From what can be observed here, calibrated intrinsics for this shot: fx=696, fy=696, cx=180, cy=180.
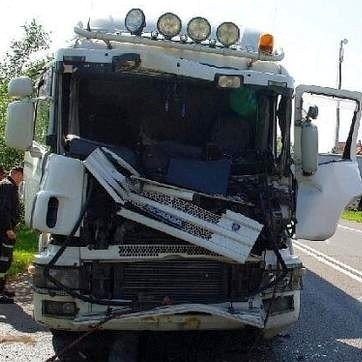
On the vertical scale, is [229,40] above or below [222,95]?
above

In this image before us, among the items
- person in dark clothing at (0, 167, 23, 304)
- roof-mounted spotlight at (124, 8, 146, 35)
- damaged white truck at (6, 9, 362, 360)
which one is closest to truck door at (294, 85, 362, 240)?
damaged white truck at (6, 9, 362, 360)

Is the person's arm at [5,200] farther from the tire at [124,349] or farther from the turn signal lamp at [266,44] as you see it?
the turn signal lamp at [266,44]

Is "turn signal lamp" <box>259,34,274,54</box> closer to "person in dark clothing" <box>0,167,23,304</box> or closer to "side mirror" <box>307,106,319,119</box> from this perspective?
"side mirror" <box>307,106,319,119</box>

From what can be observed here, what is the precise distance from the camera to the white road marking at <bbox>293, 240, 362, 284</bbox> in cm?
1143

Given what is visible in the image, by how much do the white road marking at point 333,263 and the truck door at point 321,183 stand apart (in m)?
4.89

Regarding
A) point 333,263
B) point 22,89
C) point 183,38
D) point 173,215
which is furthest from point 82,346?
point 333,263

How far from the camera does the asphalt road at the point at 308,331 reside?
6.34 meters

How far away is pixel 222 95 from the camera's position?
6.09 m

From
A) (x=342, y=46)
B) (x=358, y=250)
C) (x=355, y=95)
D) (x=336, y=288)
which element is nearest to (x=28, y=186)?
(x=355, y=95)

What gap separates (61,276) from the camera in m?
5.14

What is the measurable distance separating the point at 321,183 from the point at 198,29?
5.78 feet

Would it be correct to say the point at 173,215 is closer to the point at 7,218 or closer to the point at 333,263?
the point at 7,218

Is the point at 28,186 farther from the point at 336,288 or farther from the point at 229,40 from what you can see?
the point at 336,288

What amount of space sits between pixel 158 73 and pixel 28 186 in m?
1.73
